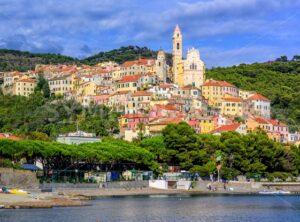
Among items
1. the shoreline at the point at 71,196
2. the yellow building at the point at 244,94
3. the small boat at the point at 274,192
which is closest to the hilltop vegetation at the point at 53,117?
the yellow building at the point at 244,94

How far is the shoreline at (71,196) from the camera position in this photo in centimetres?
5431

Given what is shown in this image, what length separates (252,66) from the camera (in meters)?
178

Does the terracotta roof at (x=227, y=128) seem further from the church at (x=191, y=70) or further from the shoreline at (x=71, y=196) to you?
the shoreline at (x=71, y=196)

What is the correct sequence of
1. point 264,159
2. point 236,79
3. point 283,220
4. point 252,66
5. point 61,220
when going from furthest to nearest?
point 252,66, point 236,79, point 264,159, point 283,220, point 61,220

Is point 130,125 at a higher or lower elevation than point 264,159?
higher

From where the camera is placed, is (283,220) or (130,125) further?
(130,125)

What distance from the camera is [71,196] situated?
213 ft

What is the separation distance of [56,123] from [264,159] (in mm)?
39439

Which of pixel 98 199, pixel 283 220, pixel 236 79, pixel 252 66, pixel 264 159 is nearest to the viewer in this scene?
pixel 283 220

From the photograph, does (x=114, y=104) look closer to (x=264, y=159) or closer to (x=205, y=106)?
(x=205, y=106)

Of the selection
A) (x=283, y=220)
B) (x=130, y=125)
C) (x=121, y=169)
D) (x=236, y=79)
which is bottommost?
(x=283, y=220)

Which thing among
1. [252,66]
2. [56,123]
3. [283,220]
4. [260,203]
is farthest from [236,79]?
[283,220]

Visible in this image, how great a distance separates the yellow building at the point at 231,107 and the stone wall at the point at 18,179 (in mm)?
64162

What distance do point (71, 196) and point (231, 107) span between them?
220 feet
